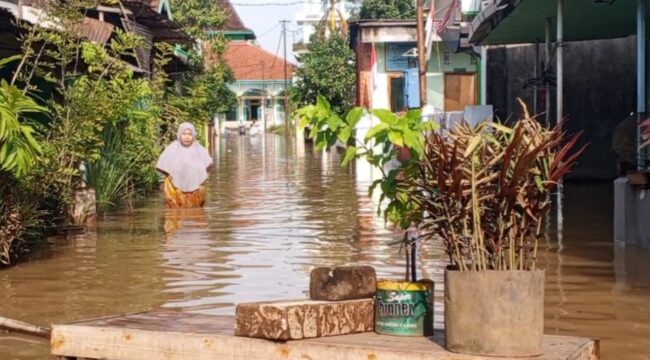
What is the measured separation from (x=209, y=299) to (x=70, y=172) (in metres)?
4.93

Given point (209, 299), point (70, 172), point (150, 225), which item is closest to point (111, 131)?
point (150, 225)

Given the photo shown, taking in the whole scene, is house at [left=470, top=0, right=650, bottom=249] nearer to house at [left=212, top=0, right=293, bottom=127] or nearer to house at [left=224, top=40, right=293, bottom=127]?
house at [left=212, top=0, right=293, bottom=127]

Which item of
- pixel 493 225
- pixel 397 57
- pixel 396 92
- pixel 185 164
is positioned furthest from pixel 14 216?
pixel 397 57

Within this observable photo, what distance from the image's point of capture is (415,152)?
4.79 m

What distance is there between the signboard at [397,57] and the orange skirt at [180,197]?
23.4m

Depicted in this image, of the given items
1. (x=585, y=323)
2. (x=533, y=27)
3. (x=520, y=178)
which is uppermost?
(x=533, y=27)

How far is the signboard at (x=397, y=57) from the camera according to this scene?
1550 inches

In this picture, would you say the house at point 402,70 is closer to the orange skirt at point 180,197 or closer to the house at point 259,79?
the orange skirt at point 180,197

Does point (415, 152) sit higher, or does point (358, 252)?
point (415, 152)

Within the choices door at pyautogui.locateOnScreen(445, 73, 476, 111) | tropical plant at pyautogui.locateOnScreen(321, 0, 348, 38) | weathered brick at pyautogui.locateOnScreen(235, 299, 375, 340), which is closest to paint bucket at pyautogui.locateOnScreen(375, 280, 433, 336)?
weathered brick at pyautogui.locateOnScreen(235, 299, 375, 340)

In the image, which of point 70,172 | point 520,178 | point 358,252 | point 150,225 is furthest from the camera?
point 150,225

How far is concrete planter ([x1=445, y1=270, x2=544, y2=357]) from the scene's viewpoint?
4.08 metres

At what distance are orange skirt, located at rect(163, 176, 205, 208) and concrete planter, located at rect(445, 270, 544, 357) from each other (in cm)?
1280

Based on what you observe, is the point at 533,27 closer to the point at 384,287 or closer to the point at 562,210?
the point at 562,210
